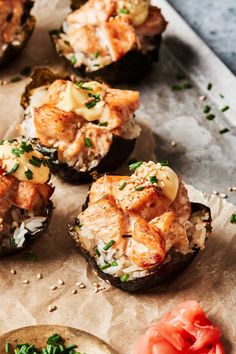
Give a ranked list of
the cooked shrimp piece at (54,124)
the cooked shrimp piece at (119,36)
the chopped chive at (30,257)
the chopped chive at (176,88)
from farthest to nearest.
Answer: the chopped chive at (176,88)
the cooked shrimp piece at (119,36)
the cooked shrimp piece at (54,124)
the chopped chive at (30,257)

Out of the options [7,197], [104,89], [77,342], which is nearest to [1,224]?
[7,197]

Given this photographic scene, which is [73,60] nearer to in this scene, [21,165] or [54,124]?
[54,124]

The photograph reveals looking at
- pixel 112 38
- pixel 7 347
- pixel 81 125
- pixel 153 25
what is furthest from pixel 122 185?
pixel 153 25

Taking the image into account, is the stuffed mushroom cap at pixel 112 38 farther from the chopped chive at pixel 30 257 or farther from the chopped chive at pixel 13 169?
Result: the chopped chive at pixel 30 257

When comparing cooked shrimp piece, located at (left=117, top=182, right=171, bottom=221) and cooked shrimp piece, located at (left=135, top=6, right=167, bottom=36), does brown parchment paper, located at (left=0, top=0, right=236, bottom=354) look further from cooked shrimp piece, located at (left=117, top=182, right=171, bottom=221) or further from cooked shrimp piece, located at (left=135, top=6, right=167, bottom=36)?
cooked shrimp piece, located at (left=135, top=6, right=167, bottom=36)

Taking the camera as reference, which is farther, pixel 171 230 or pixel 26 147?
pixel 26 147

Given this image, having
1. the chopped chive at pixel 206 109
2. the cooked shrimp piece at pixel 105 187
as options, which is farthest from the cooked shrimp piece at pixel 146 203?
the chopped chive at pixel 206 109
